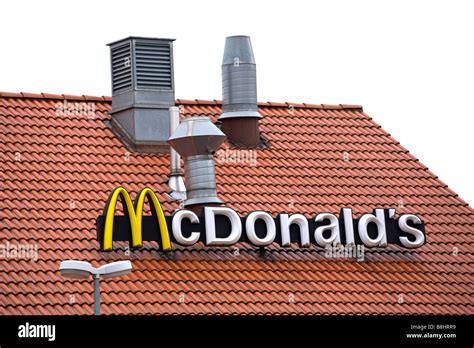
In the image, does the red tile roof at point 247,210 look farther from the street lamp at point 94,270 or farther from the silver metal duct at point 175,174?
the street lamp at point 94,270

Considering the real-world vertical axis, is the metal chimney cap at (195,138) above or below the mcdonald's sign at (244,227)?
above

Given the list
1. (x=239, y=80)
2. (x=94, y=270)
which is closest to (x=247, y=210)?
(x=239, y=80)

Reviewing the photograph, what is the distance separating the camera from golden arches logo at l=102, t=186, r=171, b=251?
37688mm

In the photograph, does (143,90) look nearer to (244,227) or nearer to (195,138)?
(195,138)

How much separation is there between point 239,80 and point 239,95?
33 centimetres

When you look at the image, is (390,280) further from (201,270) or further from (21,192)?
(21,192)

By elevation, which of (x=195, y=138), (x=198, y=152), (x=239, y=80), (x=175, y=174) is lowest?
(x=175, y=174)

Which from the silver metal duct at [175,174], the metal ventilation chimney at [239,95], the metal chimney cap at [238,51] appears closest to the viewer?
the silver metal duct at [175,174]

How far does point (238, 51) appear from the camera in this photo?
4338 centimetres

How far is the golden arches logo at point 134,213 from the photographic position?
37.7m

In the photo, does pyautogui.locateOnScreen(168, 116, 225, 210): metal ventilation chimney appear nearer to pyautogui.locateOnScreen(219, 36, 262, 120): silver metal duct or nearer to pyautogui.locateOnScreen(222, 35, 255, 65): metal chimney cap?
pyautogui.locateOnScreen(219, 36, 262, 120): silver metal duct

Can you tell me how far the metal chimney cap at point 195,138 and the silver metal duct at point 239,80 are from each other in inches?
117

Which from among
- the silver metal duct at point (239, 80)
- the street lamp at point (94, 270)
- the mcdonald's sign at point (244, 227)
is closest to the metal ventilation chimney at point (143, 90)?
the silver metal duct at point (239, 80)
